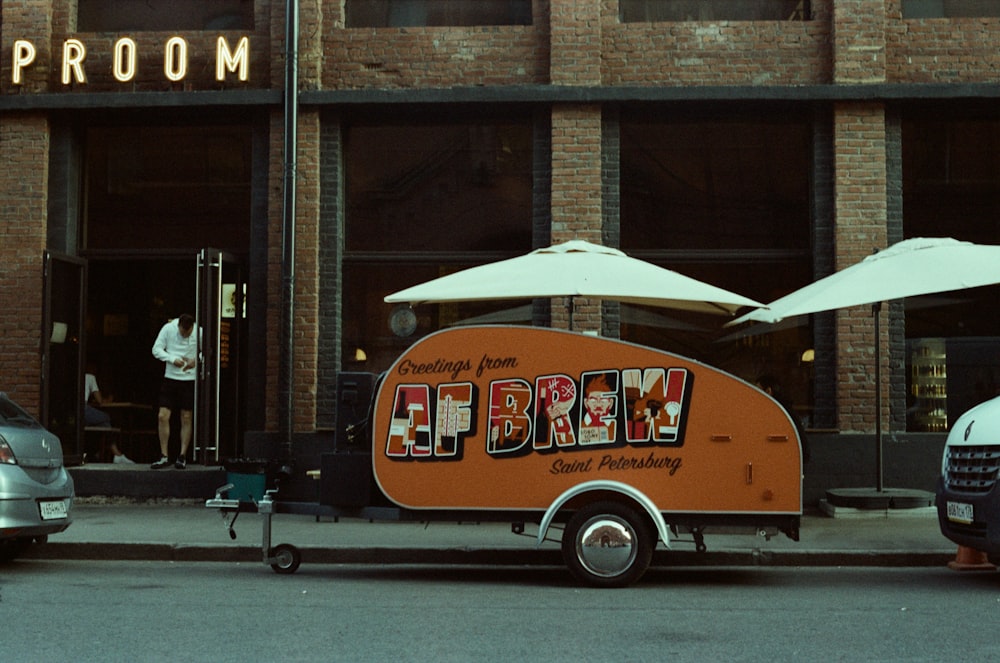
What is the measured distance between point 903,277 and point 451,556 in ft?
15.1

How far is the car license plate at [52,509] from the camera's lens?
9375 millimetres

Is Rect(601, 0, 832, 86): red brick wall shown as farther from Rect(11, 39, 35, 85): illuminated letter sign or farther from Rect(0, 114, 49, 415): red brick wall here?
Rect(0, 114, 49, 415): red brick wall

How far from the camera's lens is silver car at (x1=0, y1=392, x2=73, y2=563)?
9102 millimetres

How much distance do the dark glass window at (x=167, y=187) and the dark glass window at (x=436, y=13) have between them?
6.49 feet

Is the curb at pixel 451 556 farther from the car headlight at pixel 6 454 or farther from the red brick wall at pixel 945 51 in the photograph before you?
the red brick wall at pixel 945 51

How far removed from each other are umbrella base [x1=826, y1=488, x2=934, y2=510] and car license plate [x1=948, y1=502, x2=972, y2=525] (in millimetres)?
3665

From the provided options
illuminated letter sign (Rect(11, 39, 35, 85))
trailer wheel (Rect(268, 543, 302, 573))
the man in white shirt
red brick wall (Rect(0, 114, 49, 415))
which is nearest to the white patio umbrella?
trailer wheel (Rect(268, 543, 302, 573))

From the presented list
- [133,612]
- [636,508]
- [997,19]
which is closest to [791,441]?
[636,508]

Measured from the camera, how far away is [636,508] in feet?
29.2

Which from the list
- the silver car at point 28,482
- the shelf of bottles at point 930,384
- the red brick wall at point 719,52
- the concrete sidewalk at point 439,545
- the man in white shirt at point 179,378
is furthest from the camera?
the man in white shirt at point 179,378

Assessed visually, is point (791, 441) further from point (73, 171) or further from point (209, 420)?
point (73, 171)

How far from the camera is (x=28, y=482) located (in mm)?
9297

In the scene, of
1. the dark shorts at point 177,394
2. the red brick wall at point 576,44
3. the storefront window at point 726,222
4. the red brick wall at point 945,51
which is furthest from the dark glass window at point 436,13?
the dark shorts at point 177,394

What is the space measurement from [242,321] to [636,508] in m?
7.06
